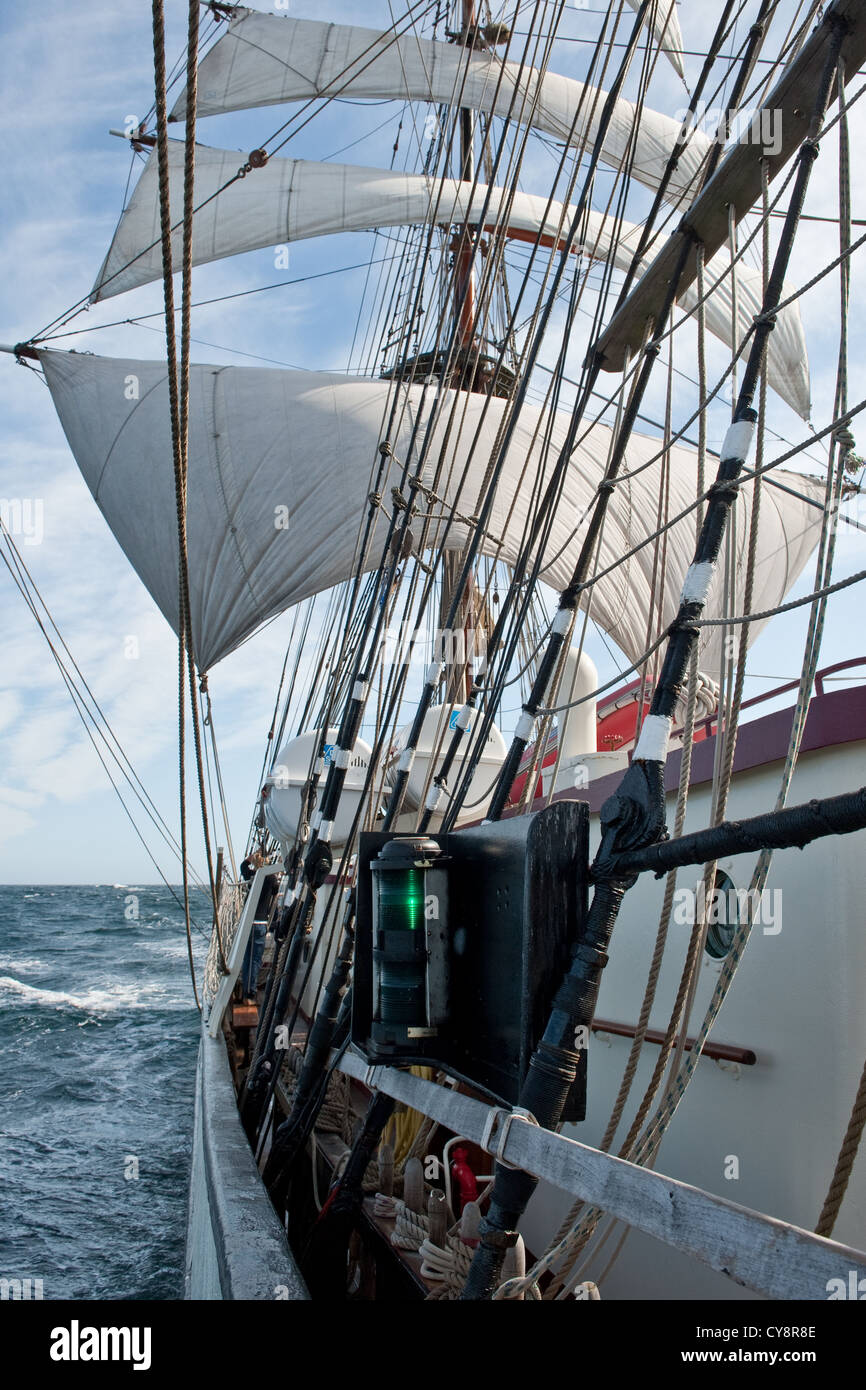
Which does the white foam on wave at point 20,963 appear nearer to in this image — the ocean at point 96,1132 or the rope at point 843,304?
the ocean at point 96,1132

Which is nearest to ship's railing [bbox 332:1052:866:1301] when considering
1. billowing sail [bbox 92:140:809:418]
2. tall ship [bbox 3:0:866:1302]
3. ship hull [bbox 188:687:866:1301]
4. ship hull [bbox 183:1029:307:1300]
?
tall ship [bbox 3:0:866:1302]

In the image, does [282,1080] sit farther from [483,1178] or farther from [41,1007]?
[41,1007]

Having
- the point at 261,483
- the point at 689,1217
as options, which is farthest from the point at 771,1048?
the point at 261,483

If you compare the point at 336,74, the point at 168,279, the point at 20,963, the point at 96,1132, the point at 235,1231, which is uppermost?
the point at 336,74

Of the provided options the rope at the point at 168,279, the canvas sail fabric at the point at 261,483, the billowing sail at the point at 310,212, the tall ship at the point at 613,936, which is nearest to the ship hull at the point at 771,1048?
the tall ship at the point at 613,936

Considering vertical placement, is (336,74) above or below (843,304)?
above

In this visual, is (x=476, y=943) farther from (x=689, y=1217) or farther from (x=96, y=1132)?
(x=96, y=1132)

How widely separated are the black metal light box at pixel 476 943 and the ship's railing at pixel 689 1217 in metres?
0.24

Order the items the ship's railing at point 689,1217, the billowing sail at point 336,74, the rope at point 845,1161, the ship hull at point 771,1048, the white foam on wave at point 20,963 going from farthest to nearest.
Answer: the white foam on wave at point 20,963
the billowing sail at point 336,74
the ship hull at point 771,1048
the rope at point 845,1161
the ship's railing at point 689,1217

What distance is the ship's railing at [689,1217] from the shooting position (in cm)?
114

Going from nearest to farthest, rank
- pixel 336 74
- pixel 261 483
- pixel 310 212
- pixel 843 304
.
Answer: pixel 843 304 → pixel 261 483 → pixel 310 212 → pixel 336 74

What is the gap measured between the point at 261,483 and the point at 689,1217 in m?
13.7

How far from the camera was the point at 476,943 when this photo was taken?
2.21 m

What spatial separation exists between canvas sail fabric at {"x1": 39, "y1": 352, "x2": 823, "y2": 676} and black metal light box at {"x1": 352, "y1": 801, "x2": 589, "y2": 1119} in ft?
36.4
